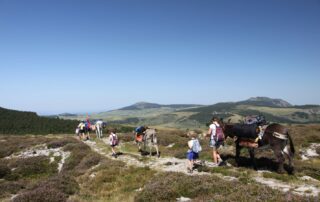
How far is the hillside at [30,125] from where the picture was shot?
7550cm

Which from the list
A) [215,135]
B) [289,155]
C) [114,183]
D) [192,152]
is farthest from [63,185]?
[289,155]

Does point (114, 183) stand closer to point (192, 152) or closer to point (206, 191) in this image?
point (192, 152)

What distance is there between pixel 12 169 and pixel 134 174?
15587 millimetres

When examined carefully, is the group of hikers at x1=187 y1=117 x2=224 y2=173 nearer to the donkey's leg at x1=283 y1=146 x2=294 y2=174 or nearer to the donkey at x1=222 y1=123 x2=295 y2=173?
the donkey at x1=222 y1=123 x2=295 y2=173

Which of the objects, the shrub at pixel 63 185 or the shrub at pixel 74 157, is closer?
the shrub at pixel 63 185

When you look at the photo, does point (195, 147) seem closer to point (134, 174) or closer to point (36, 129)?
point (134, 174)

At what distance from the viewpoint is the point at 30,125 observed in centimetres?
8131

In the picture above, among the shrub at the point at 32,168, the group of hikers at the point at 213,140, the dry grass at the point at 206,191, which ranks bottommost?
the shrub at the point at 32,168

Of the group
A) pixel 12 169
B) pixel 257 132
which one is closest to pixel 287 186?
pixel 257 132

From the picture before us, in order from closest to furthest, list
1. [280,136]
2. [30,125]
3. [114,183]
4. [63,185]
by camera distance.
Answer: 1. [280,136]
2. [63,185]
3. [114,183]
4. [30,125]

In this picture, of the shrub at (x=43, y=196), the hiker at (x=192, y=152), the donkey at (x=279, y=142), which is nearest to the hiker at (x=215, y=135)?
the hiker at (x=192, y=152)

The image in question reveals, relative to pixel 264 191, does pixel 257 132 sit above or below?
above

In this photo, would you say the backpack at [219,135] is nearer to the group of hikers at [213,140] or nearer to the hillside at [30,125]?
the group of hikers at [213,140]

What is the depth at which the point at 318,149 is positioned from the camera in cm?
2353
